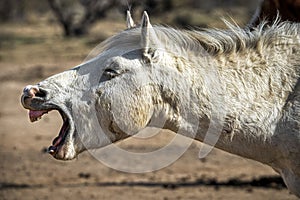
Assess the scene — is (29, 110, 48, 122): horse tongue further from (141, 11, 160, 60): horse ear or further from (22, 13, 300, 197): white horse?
(141, 11, 160, 60): horse ear

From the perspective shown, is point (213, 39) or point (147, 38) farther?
point (213, 39)

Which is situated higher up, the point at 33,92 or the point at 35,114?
the point at 33,92

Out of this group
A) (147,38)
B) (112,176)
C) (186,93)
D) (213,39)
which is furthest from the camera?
(112,176)

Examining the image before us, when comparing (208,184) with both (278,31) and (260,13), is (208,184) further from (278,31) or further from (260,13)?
(278,31)

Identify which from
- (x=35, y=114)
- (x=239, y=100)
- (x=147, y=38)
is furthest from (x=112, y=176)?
(x=147, y=38)

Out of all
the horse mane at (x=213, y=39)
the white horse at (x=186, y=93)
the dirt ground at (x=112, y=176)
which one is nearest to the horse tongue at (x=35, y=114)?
the white horse at (x=186, y=93)

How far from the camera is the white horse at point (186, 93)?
4762 mm

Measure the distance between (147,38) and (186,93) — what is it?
1.38ft

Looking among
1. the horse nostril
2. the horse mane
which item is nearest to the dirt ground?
the horse mane

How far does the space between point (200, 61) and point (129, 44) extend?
464 millimetres

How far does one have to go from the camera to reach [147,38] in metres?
4.70

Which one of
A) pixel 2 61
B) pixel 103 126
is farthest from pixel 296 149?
pixel 2 61

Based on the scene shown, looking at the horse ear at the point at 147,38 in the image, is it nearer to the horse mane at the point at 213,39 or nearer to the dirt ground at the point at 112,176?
the horse mane at the point at 213,39

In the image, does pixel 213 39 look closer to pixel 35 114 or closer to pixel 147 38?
pixel 147 38
